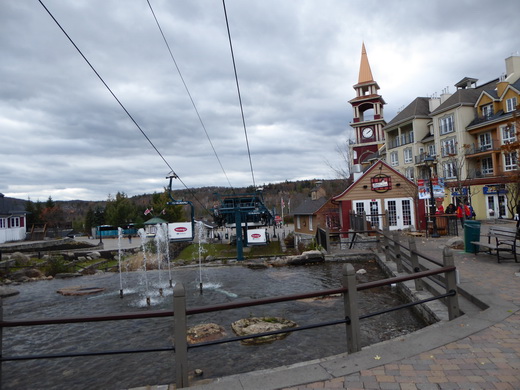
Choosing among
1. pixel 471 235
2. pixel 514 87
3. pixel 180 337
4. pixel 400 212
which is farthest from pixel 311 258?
pixel 514 87

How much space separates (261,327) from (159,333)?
7.89 ft

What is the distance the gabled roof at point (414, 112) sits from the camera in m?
42.9

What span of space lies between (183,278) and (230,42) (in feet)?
→ 32.7

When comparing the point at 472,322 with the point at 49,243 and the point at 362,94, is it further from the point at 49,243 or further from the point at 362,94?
the point at 362,94

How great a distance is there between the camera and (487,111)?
34.6 metres

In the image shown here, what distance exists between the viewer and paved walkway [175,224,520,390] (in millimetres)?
3559

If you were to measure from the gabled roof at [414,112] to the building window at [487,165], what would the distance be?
9.64 meters

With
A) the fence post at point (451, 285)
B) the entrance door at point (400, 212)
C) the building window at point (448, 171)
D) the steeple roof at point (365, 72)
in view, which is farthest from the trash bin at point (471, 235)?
the steeple roof at point (365, 72)

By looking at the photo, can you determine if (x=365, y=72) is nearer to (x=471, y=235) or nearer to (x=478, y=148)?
(x=478, y=148)

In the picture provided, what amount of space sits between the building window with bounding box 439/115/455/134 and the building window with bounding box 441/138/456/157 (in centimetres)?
104

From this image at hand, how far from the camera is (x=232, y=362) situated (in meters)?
5.87

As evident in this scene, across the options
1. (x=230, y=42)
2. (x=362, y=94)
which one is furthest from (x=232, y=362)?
(x=362, y=94)

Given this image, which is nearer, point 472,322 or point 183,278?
point 472,322

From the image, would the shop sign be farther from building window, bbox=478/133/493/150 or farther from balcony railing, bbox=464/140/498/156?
building window, bbox=478/133/493/150
